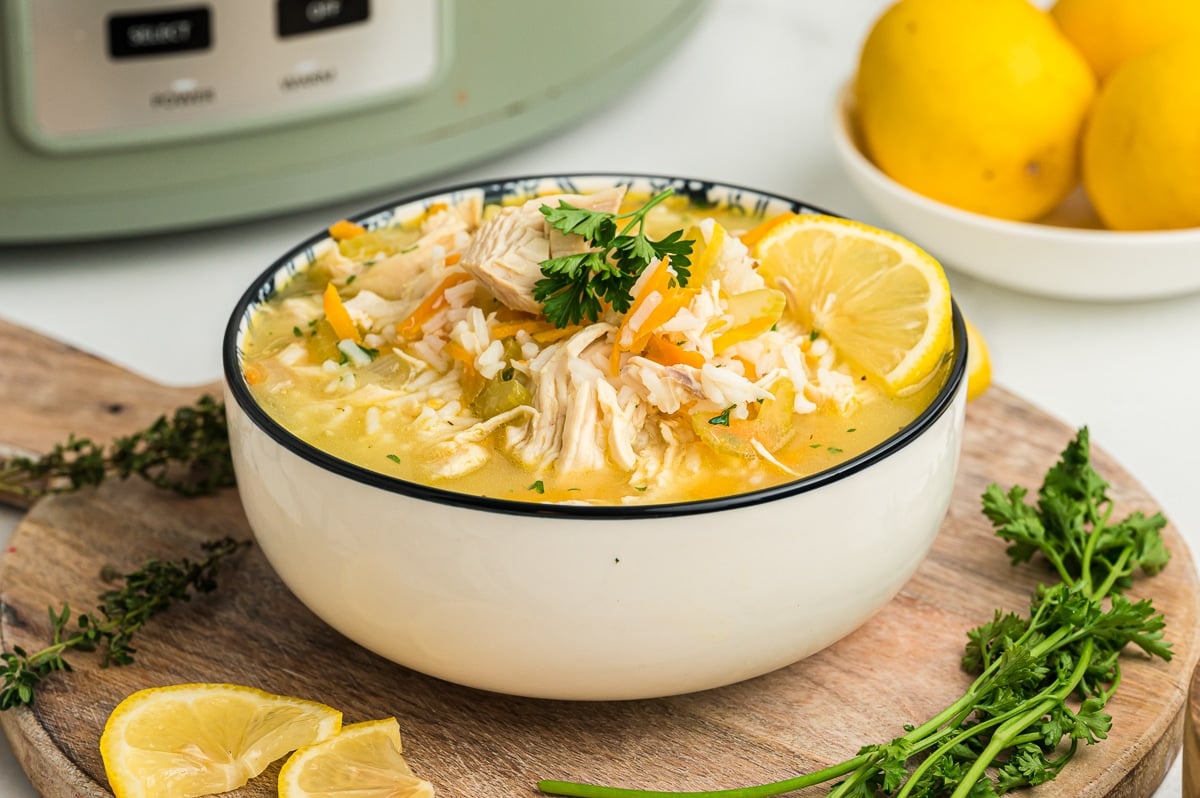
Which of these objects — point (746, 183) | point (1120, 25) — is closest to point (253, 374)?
point (746, 183)

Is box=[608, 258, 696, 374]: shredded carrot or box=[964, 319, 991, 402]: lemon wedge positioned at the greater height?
box=[608, 258, 696, 374]: shredded carrot

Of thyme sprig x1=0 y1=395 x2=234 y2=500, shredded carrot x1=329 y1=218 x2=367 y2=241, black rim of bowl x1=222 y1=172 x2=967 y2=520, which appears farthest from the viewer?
thyme sprig x1=0 y1=395 x2=234 y2=500

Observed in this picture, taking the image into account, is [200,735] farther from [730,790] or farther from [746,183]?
[746,183]


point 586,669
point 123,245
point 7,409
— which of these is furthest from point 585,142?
point 586,669

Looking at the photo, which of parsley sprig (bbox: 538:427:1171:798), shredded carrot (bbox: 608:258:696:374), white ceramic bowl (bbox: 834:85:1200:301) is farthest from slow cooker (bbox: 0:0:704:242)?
parsley sprig (bbox: 538:427:1171:798)

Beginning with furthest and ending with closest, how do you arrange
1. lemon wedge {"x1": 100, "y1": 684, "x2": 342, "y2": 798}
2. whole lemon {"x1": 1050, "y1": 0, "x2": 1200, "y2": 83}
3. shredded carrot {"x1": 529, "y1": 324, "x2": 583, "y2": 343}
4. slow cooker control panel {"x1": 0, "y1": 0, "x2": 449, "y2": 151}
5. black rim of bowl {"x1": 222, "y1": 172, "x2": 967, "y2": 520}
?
1. whole lemon {"x1": 1050, "y1": 0, "x2": 1200, "y2": 83}
2. slow cooker control panel {"x1": 0, "y1": 0, "x2": 449, "y2": 151}
3. shredded carrot {"x1": 529, "y1": 324, "x2": 583, "y2": 343}
4. lemon wedge {"x1": 100, "y1": 684, "x2": 342, "y2": 798}
5. black rim of bowl {"x1": 222, "y1": 172, "x2": 967, "y2": 520}

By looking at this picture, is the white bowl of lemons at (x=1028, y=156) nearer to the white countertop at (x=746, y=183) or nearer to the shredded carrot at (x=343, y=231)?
the white countertop at (x=746, y=183)

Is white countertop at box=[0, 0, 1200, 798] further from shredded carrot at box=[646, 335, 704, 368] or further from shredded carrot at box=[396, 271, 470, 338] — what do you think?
shredded carrot at box=[646, 335, 704, 368]

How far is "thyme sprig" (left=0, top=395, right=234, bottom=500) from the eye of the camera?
6.40 feet

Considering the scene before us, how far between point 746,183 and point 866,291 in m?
1.47

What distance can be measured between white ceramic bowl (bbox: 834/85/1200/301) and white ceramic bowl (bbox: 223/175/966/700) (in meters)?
1.04

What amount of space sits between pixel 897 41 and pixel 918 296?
1.11 metres

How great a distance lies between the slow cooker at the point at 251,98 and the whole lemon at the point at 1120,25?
2.92 ft

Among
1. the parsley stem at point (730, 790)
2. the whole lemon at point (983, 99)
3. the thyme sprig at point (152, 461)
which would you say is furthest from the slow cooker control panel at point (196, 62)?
the parsley stem at point (730, 790)
